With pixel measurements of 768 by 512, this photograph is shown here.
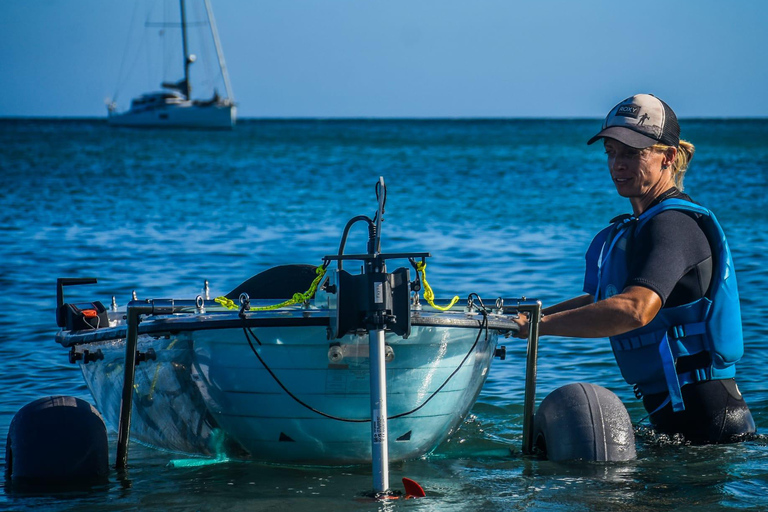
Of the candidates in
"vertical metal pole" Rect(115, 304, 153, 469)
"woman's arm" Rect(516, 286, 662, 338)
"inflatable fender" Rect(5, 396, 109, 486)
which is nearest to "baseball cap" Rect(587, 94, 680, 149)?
"woman's arm" Rect(516, 286, 662, 338)

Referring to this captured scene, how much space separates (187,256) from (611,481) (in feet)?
36.7

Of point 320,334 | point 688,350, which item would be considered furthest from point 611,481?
point 320,334

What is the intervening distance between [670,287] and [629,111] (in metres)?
0.85

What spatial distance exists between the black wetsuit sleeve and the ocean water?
81 centimetres

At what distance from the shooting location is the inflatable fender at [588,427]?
4.88 metres

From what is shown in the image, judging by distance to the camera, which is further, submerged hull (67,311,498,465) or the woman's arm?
submerged hull (67,311,498,465)

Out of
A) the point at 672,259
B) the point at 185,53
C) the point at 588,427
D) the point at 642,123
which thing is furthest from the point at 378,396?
the point at 185,53

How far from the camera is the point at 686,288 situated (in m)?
4.58

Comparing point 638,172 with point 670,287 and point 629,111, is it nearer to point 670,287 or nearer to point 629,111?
point 629,111

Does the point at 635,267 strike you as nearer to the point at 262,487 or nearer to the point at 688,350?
the point at 688,350

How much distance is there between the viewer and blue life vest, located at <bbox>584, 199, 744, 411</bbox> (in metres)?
4.58

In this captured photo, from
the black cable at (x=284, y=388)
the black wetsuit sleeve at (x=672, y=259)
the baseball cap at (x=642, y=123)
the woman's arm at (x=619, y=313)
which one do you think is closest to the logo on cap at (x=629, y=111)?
the baseball cap at (x=642, y=123)

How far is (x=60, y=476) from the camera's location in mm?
5098

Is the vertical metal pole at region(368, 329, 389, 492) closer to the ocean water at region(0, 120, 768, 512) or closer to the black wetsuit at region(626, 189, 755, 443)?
the ocean water at region(0, 120, 768, 512)
